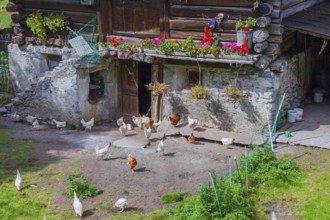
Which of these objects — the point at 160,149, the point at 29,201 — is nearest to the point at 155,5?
the point at 160,149

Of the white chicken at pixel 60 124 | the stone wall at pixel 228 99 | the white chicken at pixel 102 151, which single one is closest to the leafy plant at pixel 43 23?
the white chicken at pixel 60 124

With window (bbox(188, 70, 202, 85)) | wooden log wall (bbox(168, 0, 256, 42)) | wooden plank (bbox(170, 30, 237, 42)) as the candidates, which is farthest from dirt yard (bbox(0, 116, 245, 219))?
wooden log wall (bbox(168, 0, 256, 42))

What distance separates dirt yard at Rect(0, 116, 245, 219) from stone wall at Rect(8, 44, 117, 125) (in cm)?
70

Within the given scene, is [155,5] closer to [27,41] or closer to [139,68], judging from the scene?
[139,68]

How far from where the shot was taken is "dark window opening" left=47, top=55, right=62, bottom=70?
1843 centimetres

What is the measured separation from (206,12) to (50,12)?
5606 millimetres

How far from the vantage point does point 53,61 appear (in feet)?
61.0

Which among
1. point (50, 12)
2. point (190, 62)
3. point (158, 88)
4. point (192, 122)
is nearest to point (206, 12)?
point (190, 62)

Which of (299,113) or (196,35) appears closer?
(196,35)

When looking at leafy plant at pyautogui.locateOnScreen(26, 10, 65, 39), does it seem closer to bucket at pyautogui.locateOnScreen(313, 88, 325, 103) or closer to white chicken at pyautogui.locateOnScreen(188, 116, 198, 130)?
white chicken at pyautogui.locateOnScreen(188, 116, 198, 130)

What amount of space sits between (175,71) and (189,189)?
497 centimetres

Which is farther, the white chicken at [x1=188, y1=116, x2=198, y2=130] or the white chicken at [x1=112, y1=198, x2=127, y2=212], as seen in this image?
the white chicken at [x1=188, y1=116, x2=198, y2=130]

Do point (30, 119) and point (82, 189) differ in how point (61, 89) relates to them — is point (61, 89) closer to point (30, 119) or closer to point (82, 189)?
point (30, 119)

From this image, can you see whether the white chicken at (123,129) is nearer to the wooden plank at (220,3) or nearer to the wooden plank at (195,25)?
the wooden plank at (195,25)
